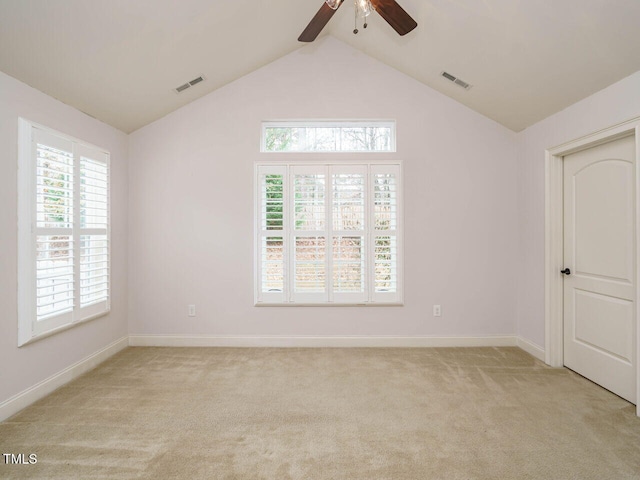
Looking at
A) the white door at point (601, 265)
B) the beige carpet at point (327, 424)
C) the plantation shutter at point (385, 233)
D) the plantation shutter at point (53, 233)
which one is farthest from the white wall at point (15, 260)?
the white door at point (601, 265)

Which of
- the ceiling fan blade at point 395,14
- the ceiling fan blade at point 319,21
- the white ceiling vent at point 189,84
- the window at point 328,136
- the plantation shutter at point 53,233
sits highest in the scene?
the white ceiling vent at point 189,84

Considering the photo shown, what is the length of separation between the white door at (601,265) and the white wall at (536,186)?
215mm

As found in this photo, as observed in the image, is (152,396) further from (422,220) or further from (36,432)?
(422,220)

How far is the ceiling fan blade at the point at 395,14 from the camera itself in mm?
1964

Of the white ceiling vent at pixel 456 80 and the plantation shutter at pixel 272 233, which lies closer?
the white ceiling vent at pixel 456 80

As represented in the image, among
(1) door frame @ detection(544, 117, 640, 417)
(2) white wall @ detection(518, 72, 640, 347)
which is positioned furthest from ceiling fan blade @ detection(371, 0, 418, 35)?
(1) door frame @ detection(544, 117, 640, 417)

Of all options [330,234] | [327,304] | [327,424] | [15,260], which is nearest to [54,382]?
[15,260]

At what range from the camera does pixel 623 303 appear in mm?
2494

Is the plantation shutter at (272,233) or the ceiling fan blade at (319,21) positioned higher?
the ceiling fan blade at (319,21)

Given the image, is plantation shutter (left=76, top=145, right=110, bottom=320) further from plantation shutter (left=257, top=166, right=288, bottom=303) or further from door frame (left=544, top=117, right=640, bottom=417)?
door frame (left=544, top=117, right=640, bottom=417)

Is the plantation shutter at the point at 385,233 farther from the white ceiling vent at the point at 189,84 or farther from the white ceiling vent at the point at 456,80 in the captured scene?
the white ceiling vent at the point at 189,84

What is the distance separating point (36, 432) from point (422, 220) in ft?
11.8

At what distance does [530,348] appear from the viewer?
3369 mm

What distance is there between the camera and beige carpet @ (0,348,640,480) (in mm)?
1756
